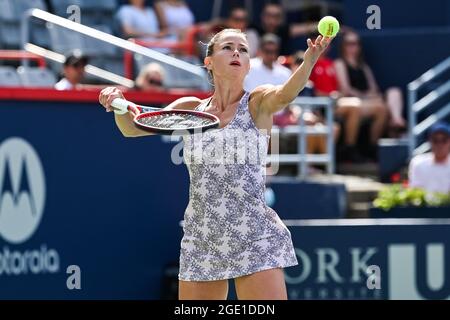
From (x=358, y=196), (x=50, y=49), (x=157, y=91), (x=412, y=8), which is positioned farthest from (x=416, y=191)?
(x=412, y=8)

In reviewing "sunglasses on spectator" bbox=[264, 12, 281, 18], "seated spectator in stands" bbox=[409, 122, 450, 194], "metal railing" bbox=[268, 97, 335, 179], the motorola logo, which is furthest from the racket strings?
"sunglasses on spectator" bbox=[264, 12, 281, 18]

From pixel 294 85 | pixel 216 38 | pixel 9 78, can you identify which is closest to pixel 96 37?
pixel 9 78

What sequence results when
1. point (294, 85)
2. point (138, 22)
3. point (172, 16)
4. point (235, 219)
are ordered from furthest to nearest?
point (172, 16), point (138, 22), point (235, 219), point (294, 85)

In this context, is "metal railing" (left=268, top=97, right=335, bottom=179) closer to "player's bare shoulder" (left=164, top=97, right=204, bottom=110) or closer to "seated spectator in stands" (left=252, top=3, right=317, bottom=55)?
"seated spectator in stands" (left=252, top=3, right=317, bottom=55)

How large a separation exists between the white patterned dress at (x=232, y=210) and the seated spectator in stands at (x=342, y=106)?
608cm

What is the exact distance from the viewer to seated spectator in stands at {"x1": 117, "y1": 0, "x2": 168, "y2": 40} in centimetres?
1195

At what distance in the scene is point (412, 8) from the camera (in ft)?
44.8

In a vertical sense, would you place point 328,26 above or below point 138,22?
below

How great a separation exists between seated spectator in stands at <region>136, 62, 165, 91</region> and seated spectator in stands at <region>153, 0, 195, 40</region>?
79.9 inches

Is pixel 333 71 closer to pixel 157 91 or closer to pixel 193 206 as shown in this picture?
pixel 157 91

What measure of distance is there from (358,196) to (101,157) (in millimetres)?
2519

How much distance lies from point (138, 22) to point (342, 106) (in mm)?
2036

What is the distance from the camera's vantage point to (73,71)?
9852 millimetres

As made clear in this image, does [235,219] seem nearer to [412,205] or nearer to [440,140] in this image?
[412,205]
